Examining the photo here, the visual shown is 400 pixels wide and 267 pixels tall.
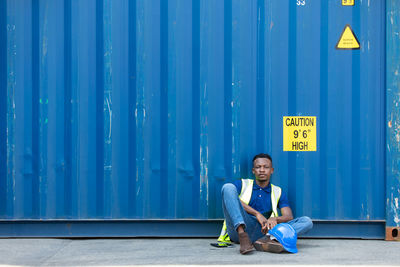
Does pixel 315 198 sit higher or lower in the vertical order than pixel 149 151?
lower

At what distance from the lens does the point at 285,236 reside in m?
4.52

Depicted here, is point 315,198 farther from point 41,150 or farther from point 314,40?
point 41,150

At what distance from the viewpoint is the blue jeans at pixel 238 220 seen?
456 cm

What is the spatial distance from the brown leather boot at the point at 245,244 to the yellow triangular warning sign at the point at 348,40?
2.00 meters

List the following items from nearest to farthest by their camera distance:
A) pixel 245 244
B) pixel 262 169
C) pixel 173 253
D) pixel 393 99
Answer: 1. pixel 245 244
2. pixel 173 253
3. pixel 262 169
4. pixel 393 99

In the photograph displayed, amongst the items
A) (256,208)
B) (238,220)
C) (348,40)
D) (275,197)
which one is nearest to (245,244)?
(238,220)

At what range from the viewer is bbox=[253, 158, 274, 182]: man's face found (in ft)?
15.9

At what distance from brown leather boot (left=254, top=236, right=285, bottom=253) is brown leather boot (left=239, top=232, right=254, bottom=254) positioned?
0.38 ft

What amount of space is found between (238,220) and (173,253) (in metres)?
0.62

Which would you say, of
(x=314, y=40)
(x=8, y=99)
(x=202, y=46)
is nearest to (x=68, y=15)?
(x=8, y=99)

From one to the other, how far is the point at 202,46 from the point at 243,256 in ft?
6.48

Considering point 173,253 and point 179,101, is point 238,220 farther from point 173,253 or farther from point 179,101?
point 179,101

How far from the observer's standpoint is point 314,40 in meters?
5.11

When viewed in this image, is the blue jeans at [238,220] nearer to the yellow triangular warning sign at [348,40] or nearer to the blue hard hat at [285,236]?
Answer: the blue hard hat at [285,236]
